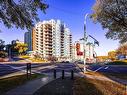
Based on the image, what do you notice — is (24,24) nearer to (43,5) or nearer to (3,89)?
(43,5)

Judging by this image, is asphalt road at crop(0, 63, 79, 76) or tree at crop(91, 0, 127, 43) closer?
tree at crop(91, 0, 127, 43)

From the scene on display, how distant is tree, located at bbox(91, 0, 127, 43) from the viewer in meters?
38.2

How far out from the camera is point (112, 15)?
128 ft

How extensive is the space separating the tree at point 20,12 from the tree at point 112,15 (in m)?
19.3

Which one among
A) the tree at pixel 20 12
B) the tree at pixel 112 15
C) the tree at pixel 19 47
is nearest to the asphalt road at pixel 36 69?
the tree at pixel 112 15

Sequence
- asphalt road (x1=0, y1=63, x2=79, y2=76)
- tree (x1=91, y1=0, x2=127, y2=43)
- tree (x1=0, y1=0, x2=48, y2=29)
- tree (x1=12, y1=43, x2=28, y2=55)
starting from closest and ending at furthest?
tree (x1=0, y1=0, x2=48, y2=29) < tree (x1=91, y1=0, x2=127, y2=43) < asphalt road (x1=0, y1=63, x2=79, y2=76) < tree (x1=12, y1=43, x2=28, y2=55)

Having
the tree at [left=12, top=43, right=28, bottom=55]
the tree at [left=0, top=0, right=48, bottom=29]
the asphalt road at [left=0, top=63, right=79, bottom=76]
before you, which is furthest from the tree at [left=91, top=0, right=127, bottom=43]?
the tree at [left=12, top=43, right=28, bottom=55]

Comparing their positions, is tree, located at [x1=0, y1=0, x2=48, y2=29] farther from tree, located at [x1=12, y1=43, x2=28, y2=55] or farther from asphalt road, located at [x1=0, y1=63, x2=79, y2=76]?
tree, located at [x1=12, y1=43, x2=28, y2=55]

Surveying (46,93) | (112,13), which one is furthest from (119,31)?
(46,93)

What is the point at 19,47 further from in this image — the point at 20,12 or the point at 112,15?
the point at 20,12

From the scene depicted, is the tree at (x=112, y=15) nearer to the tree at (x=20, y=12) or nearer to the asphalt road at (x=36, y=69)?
the asphalt road at (x=36, y=69)

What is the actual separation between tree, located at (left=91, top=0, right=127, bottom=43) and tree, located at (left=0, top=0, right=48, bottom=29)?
19251 millimetres

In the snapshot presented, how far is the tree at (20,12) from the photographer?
19438mm

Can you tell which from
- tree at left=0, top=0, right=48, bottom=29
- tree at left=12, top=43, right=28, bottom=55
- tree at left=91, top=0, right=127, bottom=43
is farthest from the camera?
tree at left=12, top=43, right=28, bottom=55
